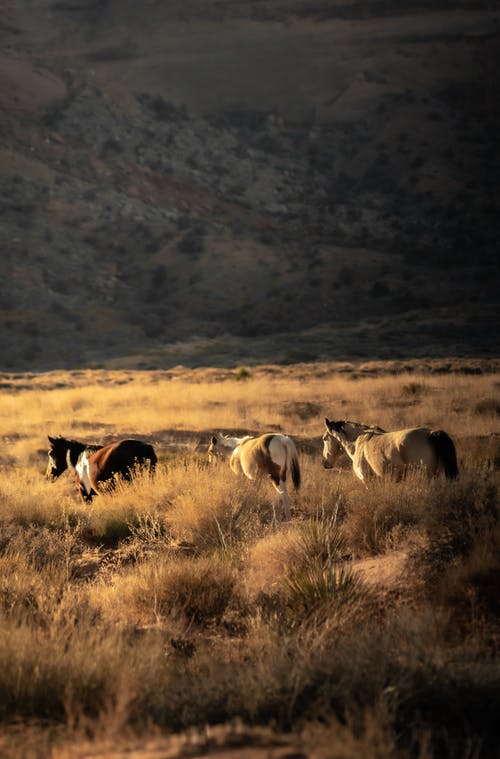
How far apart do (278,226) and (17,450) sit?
84.4m

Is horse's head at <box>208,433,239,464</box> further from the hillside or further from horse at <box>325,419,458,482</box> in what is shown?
the hillside

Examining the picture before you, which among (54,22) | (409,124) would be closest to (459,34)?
(409,124)

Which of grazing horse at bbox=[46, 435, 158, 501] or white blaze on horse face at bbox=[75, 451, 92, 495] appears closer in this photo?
grazing horse at bbox=[46, 435, 158, 501]

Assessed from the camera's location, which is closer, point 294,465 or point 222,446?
point 294,465

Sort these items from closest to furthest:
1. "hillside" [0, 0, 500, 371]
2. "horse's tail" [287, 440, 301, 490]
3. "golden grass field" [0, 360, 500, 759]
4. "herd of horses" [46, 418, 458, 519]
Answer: "golden grass field" [0, 360, 500, 759] < "herd of horses" [46, 418, 458, 519] < "horse's tail" [287, 440, 301, 490] < "hillside" [0, 0, 500, 371]

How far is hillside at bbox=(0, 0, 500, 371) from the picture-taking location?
236 feet

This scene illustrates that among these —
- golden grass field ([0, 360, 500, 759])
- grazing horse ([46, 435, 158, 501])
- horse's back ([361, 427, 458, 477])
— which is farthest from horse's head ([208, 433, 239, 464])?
horse's back ([361, 427, 458, 477])

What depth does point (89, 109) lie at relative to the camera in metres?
112

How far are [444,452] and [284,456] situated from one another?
7.15 feet

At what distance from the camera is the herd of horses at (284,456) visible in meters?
10.3

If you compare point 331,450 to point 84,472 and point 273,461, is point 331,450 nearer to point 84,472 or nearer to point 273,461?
point 273,461

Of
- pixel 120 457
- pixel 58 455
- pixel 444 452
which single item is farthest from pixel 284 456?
pixel 58 455

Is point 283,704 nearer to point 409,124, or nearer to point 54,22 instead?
point 409,124

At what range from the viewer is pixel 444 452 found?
10242 millimetres
